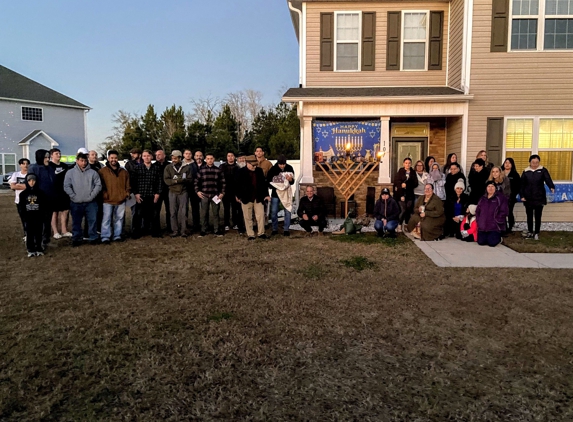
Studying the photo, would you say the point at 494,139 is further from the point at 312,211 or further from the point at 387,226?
the point at 312,211

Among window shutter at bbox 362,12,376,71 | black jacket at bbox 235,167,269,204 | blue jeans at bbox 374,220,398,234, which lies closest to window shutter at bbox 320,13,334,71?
window shutter at bbox 362,12,376,71

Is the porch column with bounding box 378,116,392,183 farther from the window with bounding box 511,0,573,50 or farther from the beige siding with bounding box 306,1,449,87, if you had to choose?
the window with bounding box 511,0,573,50

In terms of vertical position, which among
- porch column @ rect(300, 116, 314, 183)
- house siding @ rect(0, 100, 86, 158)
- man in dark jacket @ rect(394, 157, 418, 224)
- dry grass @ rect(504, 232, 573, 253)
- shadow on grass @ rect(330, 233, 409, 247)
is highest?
house siding @ rect(0, 100, 86, 158)

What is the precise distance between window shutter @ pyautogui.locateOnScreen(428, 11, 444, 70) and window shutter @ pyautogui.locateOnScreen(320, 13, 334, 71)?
108 inches

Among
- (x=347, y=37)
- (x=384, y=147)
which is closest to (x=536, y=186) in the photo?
(x=384, y=147)

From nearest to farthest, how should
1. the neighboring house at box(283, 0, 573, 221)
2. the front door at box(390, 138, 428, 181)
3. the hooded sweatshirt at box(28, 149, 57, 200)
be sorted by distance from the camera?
the hooded sweatshirt at box(28, 149, 57, 200) < the neighboring house at box(283, 0, 573, 221) < the front door at box(390, 138, 428, 181)

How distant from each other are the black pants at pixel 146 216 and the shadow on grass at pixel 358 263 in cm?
419

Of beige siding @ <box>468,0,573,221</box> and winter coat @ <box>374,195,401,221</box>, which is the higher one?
beige siding @ <box>468,0,573,221</box>

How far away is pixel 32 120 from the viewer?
2844 cm

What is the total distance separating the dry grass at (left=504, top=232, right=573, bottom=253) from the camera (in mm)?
A: 7516

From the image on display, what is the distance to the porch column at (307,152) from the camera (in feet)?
36.4

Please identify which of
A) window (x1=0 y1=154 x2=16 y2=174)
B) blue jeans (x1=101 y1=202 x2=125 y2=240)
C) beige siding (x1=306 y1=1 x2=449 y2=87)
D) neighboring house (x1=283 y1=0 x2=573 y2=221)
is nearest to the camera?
blue jeans (x1=101 y1=202 x2=125 y2=240)

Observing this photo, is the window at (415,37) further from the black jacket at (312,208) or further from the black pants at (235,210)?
the black pants at (235,210)

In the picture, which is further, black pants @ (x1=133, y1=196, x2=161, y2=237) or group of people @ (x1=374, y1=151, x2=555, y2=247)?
black pants @ (x1=133, y1=196, x2=161, y2=237)
